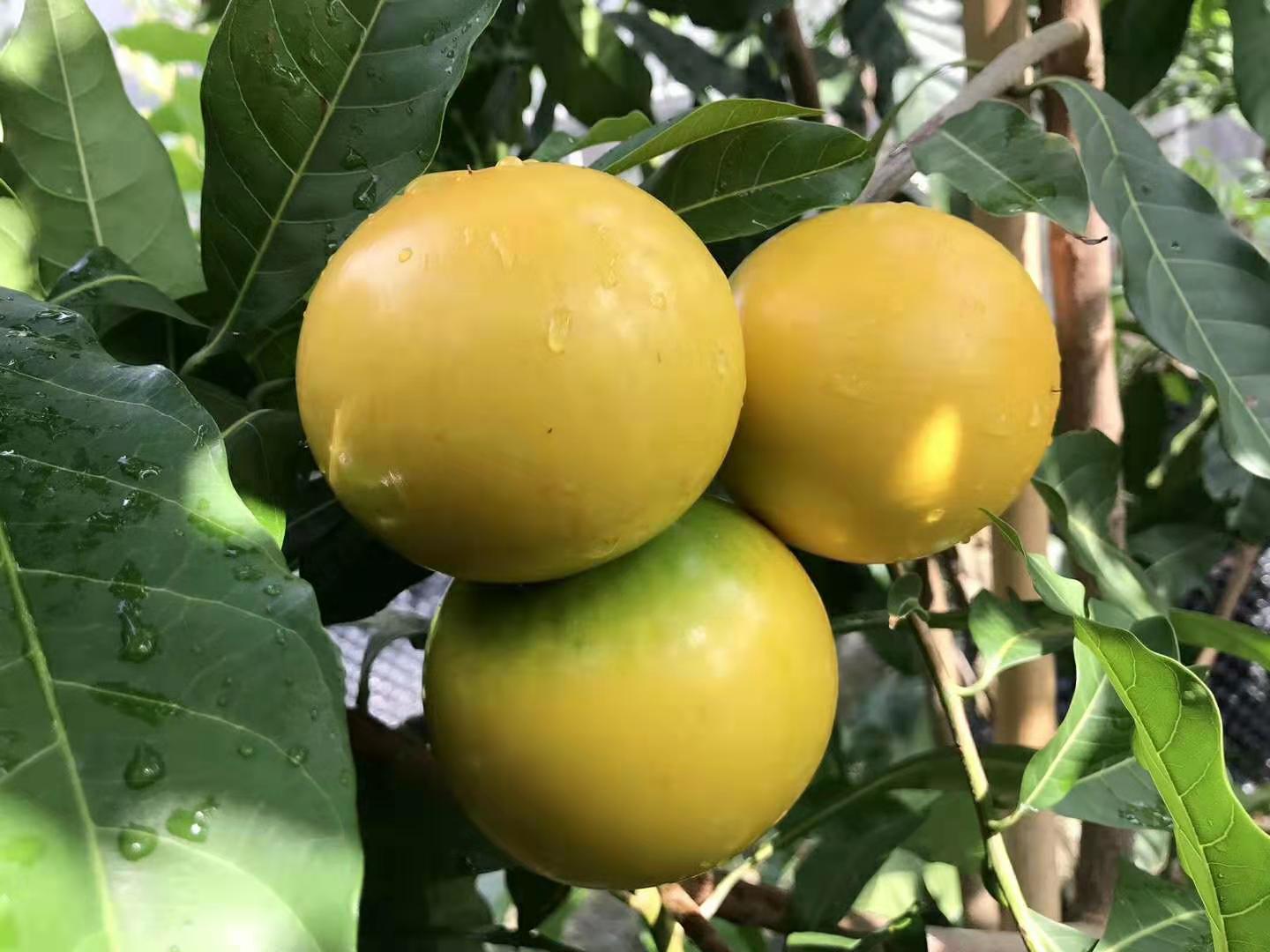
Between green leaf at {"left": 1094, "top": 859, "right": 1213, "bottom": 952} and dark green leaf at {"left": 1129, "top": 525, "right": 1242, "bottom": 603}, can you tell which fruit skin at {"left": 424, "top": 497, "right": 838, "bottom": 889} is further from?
dark green leaf at {"left": 1129, "top": 525, "right": 1242, "bottom": 603}

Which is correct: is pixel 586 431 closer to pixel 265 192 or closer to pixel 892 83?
pixel 265 192

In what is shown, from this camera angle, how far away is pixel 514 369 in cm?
26

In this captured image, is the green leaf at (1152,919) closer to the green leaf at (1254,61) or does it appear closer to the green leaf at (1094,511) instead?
the green leaf at (1094,511)

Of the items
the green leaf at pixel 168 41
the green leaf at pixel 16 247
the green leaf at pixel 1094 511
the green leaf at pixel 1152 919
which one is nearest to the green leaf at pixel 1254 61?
the green leaf at pixel 1094 511

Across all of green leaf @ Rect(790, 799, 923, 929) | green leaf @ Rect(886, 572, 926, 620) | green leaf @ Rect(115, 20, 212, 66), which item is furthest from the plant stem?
green leaf @ Rect(115, 20, 212, 66)

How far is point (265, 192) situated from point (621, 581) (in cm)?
22

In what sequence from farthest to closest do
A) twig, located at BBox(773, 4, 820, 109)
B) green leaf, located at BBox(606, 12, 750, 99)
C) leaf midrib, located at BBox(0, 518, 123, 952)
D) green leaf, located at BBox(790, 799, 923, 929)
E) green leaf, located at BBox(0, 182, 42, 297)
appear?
green leaf, located at BBox(606, 12, 750, 99) < twig, located at BBox(773, 4, 820, 109) < green leaf, located at BBox(790, 799, 923, 929) < green leaf, located at BBox(0, 182, 42, 297) < leaf midrib, located at BBox(0, 518, 123, 952)

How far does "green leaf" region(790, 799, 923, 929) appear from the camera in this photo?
1.82 feet

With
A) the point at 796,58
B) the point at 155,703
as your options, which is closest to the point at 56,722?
the point at 155,703

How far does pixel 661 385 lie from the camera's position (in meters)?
0.28

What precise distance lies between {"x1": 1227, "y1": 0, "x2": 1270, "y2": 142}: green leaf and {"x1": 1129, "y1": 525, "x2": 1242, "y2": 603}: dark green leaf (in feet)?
1.06

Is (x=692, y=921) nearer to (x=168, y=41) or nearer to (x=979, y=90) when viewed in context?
(x=979, y=90)

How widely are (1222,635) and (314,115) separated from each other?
0.49 meters

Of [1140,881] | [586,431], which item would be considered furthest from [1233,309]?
[586,431]
